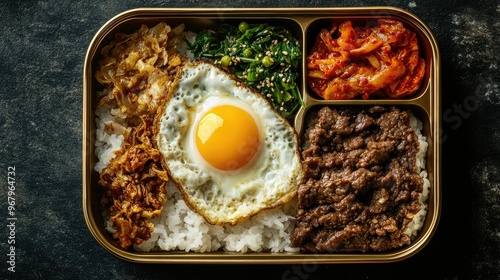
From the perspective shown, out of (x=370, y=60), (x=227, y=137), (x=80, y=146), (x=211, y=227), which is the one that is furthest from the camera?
(x=80, y=146)

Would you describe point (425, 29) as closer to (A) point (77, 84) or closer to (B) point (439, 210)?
(B) point (439, 210)

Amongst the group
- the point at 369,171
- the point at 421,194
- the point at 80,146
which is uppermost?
the point at 80,146

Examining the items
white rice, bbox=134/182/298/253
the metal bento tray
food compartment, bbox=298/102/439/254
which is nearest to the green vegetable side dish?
the metal bento tray

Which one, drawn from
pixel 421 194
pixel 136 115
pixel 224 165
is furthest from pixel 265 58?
pixel 421 194

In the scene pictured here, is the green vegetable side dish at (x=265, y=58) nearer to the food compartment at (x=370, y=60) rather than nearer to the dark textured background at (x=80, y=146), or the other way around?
the food compartment at (x=370, y=60)

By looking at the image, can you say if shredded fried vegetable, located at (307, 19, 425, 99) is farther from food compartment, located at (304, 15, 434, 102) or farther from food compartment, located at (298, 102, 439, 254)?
food compartment, located at (298, 102, 439, 254)

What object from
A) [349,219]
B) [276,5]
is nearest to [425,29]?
[276,5]

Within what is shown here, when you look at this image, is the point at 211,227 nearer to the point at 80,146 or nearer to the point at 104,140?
the point at 104,140
